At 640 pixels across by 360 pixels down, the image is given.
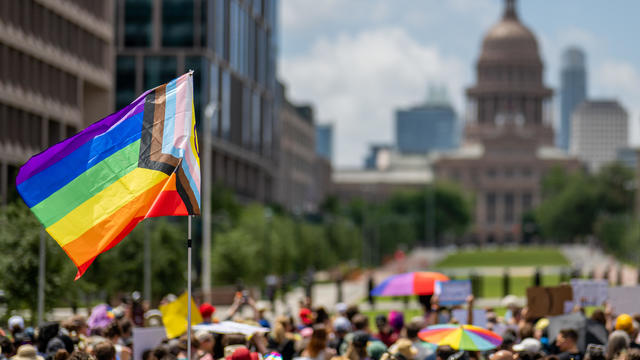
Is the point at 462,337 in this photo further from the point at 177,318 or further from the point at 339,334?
the point at 177,318

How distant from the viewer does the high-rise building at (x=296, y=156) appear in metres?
144

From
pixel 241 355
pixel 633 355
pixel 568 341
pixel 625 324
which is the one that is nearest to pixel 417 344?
pixel 568 341

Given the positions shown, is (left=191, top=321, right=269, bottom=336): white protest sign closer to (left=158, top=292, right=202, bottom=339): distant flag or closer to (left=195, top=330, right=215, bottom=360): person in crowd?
(left=195, top=330, right=215, bottom=360): person in crowd

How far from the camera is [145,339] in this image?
17.3m

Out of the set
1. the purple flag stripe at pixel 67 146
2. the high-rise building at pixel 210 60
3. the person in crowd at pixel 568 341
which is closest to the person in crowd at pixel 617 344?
the person in crowd at pixel 568 341

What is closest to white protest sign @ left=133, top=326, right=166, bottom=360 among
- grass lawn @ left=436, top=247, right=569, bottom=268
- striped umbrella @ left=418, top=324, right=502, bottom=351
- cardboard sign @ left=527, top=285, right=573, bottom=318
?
striped umbrella @ left=418, top=324, right=502, bottom=351

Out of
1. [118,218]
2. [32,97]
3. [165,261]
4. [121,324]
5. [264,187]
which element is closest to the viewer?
[118,218]

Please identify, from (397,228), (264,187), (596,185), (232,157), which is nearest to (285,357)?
(232,157)

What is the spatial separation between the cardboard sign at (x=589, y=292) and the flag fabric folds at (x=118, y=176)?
9465 mm

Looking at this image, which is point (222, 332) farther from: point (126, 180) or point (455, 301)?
point (455, 301)

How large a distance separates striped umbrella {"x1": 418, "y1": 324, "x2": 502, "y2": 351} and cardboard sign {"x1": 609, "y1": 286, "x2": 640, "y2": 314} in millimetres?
6098

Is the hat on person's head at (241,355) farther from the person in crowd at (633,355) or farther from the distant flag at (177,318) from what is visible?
the distant flag at (177,318)

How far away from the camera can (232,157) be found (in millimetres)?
98250

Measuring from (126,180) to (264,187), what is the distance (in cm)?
9805
